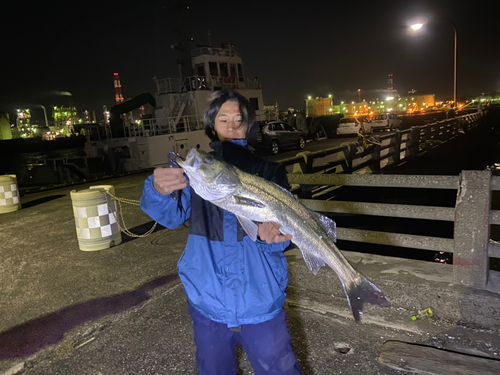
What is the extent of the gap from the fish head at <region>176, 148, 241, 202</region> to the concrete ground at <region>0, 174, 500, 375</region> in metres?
1.96

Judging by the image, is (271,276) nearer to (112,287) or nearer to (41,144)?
(112,287)

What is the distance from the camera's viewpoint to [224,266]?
1971 millimetres

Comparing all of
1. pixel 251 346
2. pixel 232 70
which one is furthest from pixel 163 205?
pixel 232 70

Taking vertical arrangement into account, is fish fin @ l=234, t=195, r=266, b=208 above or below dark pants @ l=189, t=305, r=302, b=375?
above

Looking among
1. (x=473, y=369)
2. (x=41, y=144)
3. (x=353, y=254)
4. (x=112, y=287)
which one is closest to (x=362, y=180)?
(x=353, y=254)

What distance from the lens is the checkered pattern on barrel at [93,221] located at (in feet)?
19.4

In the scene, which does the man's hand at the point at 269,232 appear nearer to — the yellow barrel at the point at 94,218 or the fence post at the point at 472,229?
the fence post at the point at 472,229

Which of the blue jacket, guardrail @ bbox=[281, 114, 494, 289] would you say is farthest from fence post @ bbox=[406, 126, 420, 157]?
the blue jacket

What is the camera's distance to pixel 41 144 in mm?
49094

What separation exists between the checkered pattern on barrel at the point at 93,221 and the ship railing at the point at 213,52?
2079 cm

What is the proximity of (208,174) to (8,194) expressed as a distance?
9780 mm

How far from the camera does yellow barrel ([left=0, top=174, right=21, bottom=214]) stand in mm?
9328

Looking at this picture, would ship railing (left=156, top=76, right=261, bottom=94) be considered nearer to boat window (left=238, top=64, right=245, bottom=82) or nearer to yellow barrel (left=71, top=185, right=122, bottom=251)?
boat window (left=238, top=64, right=245, bottom=82)

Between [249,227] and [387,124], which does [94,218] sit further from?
[387,124]
